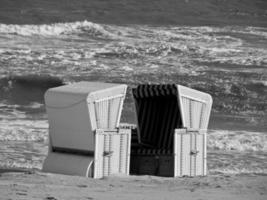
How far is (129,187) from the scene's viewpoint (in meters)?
11.0

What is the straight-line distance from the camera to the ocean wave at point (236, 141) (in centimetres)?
1783

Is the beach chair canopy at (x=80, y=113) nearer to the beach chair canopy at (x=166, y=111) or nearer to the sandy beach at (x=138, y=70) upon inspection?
the sandy beach at (x=138, y=70)

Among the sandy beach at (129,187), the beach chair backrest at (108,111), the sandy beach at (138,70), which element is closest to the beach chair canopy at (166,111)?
the beach chair backrest at (108,111)

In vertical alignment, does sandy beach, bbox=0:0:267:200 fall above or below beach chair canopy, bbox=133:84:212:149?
below

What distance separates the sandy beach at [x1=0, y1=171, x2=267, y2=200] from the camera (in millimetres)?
9906

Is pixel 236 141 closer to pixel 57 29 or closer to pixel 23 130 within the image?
pixel 23 130

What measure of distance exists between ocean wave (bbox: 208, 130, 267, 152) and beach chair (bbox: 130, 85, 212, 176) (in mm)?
4271

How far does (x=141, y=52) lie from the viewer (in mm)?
30016

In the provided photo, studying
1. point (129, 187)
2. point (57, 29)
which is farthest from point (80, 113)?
point (57, 29)

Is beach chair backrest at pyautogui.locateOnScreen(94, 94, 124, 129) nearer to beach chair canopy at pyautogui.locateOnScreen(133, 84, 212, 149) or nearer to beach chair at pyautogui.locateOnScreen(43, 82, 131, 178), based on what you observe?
beach chair at pyautogui.locateOnScreen(43, 82, 131, 178)

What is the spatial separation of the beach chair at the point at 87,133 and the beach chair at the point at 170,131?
58 centimetres

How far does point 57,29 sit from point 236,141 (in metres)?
15.9

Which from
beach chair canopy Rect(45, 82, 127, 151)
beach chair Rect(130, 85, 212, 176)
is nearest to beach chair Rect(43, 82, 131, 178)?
beach chair canopy Rect(45, 82, 127, 151)

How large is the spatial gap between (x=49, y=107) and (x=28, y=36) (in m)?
19.9
